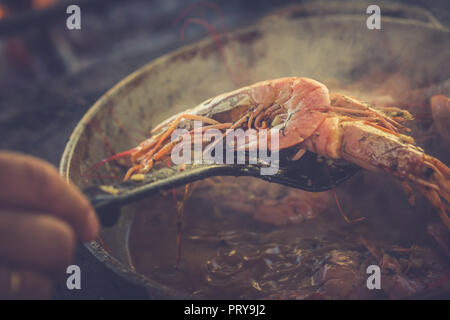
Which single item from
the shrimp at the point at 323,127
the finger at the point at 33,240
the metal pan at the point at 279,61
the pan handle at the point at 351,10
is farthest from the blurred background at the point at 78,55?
the shrimp at the point at 323,127

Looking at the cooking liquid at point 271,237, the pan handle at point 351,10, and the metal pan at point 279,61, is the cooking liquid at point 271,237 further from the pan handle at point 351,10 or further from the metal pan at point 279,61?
the pan handle at point 351,10

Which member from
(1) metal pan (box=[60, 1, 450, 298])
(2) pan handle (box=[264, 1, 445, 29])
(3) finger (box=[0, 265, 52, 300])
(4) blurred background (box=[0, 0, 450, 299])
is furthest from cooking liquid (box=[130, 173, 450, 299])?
(2) pan handle (box=[264, 1, 445, 29])

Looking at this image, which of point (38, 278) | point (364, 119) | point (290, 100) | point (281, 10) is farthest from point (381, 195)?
point (281, 10)

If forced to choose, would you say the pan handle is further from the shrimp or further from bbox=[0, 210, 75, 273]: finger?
bbox=[0, 210, 75, 273]: finger

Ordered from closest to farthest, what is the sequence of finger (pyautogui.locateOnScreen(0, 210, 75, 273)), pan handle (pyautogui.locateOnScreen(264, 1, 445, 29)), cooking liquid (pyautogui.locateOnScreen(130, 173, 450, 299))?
1. finger (pyautogui.locateOnScreen(0, 210, 75, 273))
2. cooking liquid (pyautogui.locateOnScreen(130, 173, 450, 299))
3. pan handle (pyautogui.locateOnScreen(264, 1, 445, 29))

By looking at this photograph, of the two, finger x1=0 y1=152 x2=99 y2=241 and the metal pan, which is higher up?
the metal pan

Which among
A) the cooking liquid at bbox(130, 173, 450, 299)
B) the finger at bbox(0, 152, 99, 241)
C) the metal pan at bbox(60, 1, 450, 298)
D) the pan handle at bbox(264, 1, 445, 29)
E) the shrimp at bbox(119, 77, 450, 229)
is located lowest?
the cooking liquid at bbox(130, 173, 450, 299)

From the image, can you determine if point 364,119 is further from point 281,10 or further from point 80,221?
point 281,10
